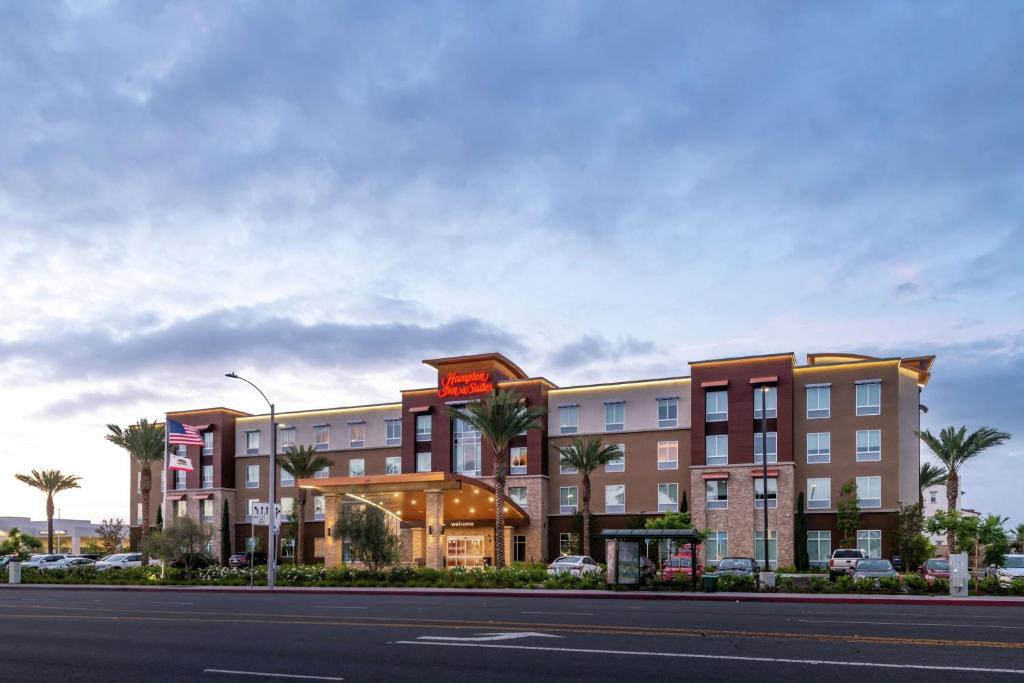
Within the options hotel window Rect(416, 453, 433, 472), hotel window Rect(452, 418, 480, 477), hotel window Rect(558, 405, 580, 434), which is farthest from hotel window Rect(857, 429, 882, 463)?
hotel window Rect(416, 453, 433, 472)

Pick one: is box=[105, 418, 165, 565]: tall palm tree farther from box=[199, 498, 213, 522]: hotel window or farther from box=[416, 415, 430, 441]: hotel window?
box=[416, 415, 430, 441]: hotel window

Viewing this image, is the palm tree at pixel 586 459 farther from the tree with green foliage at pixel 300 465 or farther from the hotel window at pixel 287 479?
the hotel window at pixel 287 479

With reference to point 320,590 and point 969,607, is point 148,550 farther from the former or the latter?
point 969,607

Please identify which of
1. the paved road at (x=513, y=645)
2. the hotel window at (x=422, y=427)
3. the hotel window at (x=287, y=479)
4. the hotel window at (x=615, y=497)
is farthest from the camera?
the hotel window at (x=287, y=479)

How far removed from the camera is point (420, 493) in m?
62.9

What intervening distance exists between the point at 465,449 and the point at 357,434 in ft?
40.8

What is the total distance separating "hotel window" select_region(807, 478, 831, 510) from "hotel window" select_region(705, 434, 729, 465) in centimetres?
556

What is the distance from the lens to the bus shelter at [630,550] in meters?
37.6

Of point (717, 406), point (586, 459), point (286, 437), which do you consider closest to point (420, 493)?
point (586, 459)

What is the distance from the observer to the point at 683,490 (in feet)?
225

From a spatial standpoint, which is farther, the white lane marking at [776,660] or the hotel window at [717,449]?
the hotel window at [717,449]

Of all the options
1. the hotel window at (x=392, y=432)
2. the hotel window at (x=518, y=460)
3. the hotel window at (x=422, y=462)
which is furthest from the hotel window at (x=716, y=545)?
the hotel window at (x=392, y=432)

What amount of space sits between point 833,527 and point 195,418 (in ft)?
181

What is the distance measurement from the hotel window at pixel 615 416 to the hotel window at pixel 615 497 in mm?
4036
